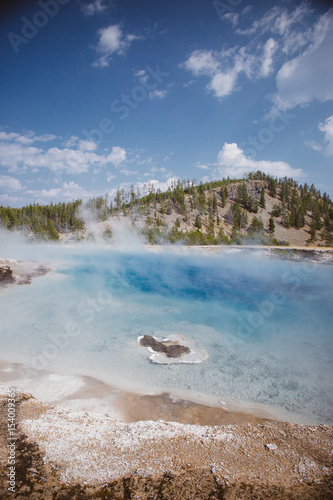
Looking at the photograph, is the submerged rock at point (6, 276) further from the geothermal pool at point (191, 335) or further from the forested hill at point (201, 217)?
the forested hill at point (201, 217)

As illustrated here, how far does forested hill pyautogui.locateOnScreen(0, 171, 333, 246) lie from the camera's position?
70.1m

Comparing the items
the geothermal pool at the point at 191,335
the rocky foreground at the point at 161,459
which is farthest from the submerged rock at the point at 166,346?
the rocky foreground at the point at 161,459

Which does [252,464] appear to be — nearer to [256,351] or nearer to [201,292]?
[256,351]

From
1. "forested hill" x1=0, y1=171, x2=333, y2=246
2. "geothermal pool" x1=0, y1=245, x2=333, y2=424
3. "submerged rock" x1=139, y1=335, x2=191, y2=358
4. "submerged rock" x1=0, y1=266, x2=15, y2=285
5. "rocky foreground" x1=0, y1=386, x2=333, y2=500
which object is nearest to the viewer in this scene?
"rocky foreground" x1=0, y1=386, x2=333, y2=500

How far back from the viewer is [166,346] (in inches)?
425

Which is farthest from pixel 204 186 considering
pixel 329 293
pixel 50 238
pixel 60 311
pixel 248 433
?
pixel 248 433

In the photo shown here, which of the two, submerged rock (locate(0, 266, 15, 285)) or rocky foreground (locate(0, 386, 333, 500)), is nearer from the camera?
rocky foreground (locate(0, 386, 333, 500))

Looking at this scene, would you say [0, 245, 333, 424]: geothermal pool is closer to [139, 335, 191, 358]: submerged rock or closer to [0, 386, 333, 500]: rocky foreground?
[139, 335, 191, 358]: submerged rock

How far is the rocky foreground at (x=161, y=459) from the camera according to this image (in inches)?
158

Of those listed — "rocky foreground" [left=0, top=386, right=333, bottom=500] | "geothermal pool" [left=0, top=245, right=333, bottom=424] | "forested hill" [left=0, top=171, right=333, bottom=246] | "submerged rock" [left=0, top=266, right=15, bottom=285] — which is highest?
"forested hill" [left=0, top=171, right=333, bottom=246]

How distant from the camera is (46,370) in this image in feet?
29.5

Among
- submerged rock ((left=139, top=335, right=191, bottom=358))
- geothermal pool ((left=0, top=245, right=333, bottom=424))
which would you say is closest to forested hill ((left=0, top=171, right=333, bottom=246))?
geothermal pool ((left=0, top=245, right=333, bottom=424))

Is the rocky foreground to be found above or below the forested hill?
below

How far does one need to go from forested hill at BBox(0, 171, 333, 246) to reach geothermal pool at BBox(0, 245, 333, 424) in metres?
44.5
